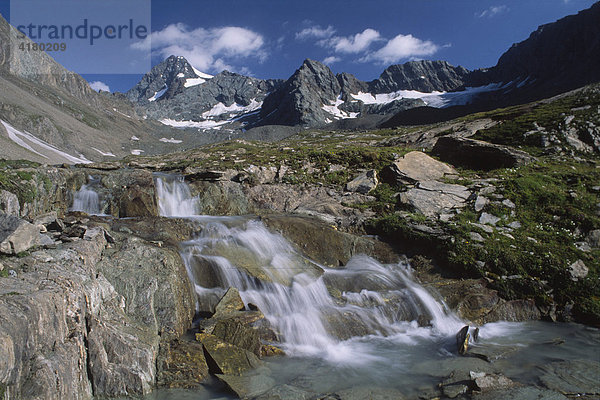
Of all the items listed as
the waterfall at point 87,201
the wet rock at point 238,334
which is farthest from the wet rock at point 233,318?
the waterfall at point 87,201

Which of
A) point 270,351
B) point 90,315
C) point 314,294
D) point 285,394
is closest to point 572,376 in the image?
point 285,394

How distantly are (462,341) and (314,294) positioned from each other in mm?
4439

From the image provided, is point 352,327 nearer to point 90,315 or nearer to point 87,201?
point 90,315

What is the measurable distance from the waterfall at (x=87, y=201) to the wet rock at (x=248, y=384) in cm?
1330

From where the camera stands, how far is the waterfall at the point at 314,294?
9062mm

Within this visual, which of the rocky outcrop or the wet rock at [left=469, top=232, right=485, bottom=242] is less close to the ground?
the rocky outcrop

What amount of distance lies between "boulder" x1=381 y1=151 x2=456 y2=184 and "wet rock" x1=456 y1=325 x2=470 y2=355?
1032 cm

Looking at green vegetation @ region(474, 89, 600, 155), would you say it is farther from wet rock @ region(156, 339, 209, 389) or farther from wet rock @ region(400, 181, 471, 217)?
wet rock @ region(156, 339, 209, 389)

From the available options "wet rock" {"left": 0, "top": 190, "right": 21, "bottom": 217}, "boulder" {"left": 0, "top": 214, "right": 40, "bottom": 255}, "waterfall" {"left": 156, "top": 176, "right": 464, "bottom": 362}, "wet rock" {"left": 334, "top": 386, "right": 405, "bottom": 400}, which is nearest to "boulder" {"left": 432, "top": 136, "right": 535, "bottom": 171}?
"waterfall" {"left": 156, "top": 176, "right": 464, "bottom": 362}

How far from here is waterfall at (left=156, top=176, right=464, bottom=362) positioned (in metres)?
9.06

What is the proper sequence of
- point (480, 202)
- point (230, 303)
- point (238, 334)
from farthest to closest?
point (480, 202) → point (230, 303) → point (238, 334)

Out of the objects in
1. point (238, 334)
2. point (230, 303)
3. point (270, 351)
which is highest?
point (230, 303)

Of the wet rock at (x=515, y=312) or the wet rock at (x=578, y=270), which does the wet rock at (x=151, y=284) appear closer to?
the wet rock at (x=515, y=312)

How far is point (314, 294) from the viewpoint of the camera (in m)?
10.3
